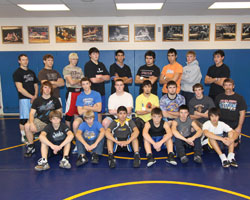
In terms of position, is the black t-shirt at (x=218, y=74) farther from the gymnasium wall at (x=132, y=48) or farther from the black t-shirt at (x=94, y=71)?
the black t-shirt at (x=94, y=71)

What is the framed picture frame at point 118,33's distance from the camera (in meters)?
7.30

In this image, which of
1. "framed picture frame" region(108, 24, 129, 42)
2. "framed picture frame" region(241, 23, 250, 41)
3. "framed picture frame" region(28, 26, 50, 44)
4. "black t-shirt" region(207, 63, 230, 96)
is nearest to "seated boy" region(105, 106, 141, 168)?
"black t-shirt" region(207, 63, 230, 96)

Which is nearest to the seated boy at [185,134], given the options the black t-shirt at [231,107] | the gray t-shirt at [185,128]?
the gray t-shirt at [185,128]

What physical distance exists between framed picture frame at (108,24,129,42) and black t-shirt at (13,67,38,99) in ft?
11.0

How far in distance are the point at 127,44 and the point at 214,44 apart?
297 cm

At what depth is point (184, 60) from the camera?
734 centimetres

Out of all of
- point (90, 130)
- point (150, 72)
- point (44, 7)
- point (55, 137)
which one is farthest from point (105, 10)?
point (55, 137)

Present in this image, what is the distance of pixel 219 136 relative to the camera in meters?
3.91

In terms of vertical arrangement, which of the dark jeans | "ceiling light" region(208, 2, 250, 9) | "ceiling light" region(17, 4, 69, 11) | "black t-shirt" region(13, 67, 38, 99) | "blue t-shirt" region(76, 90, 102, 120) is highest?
"ceiling light" region(208, 2, 250, 9)

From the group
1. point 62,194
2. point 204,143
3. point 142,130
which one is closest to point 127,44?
point 142,130

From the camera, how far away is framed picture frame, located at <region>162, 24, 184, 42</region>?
7.25 meters

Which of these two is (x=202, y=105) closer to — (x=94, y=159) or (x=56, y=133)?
(x=94, y=159)

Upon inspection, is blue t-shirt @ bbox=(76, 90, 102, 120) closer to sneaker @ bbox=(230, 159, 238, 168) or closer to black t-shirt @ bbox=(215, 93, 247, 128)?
black t-shirt @ bbox=(215, 93, 247, 128)

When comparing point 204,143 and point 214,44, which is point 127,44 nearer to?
point 214,44
